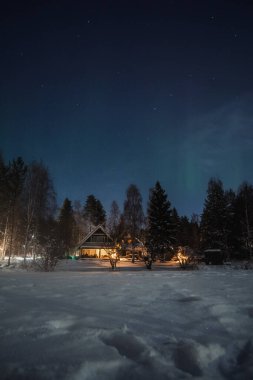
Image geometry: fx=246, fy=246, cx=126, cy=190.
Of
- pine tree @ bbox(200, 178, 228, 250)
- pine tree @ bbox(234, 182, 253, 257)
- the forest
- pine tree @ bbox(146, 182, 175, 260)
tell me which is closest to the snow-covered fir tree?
the forest

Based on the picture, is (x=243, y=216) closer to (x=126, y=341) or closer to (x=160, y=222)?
(x=160, y=222)

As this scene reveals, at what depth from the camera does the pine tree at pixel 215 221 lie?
103 ft

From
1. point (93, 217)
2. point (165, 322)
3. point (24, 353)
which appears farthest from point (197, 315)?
point (93, 217)

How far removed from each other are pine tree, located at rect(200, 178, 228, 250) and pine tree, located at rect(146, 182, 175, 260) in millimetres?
4399

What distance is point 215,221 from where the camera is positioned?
104 feet

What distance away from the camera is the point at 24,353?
221cm

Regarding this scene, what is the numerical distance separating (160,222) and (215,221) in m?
7.06

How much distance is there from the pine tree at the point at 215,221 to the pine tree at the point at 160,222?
4.40 meters

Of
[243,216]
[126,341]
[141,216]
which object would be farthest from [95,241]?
[126,341]

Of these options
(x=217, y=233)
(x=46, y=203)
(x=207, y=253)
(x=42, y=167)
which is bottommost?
(x=207, y=253)

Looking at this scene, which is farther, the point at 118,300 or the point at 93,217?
the point at 93,217

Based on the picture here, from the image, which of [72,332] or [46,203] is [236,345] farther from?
[46,203]

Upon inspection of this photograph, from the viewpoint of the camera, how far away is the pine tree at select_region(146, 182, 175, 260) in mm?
32091

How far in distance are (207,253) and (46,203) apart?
18815mm
